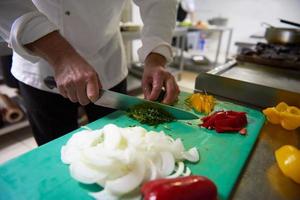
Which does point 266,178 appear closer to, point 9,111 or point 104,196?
point 104,196

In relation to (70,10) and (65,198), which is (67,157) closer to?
(65,198)

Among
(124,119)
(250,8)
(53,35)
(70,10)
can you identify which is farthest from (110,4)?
(250,8)

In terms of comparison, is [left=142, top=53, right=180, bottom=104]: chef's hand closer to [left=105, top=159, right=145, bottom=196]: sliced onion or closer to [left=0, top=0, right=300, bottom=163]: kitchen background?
[left=105, top=159, right=145, bottom=196]: sliced onion

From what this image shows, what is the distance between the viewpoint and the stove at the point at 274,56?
0.95m

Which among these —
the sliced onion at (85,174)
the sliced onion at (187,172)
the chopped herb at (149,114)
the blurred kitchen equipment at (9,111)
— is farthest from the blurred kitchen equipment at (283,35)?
the blurred kitchen equipment at (9,111)

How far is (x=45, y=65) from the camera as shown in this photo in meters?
0.75

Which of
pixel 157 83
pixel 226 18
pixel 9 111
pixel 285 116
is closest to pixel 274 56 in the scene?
pixel 285 116

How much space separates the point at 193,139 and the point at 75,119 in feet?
1.52

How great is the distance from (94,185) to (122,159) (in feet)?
0.25

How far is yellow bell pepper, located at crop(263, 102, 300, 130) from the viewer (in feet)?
1.98

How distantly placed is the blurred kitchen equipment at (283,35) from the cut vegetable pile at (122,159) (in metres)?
0.98

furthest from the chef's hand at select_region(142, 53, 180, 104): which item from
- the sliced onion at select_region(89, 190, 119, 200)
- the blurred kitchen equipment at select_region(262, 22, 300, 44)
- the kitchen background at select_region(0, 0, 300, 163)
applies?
the kitchen background at select_region(0, 0, 300, 163)

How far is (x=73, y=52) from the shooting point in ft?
1.81

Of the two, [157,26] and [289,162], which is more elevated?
[157,26]
